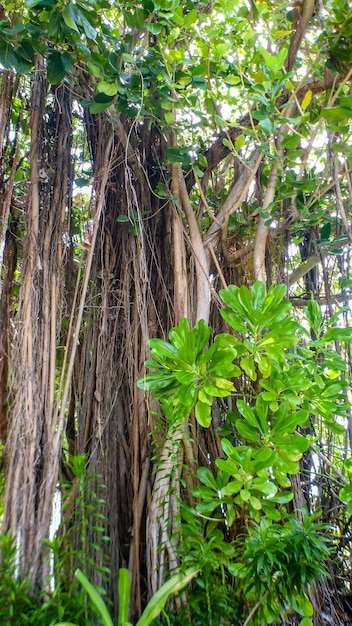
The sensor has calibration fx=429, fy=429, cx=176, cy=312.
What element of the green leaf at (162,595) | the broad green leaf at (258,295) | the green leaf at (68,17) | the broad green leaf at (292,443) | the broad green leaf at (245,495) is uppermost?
the green leaf at (68,17)

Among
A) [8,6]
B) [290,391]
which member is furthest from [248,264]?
[8,6]

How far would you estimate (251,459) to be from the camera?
1.12m

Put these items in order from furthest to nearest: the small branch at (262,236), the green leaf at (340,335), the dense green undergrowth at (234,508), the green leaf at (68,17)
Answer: the small branch at (262,236) < the green leaf at (340,335) < the green leaf at (68,17) < the dense green undergrowth at (234,508)

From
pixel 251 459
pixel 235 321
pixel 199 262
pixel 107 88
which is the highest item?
pixel 107 88

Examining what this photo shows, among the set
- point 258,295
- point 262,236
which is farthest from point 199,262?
point 258,295

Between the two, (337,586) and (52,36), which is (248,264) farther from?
(337,586)

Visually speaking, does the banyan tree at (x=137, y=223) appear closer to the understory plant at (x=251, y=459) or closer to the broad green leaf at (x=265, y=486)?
the understory plant at (x=251, y=459)

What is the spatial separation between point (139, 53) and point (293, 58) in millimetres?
602

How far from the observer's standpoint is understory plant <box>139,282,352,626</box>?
104 centimetres

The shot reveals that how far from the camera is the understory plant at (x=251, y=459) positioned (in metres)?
1.04

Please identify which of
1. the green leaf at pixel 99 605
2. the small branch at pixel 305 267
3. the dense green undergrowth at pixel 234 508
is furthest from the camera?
the small branch at pixel 305 267

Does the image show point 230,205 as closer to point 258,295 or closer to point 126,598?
point 258,295

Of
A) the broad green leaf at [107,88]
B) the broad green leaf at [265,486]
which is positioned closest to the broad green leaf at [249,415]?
the broad green leaf at [265,486]

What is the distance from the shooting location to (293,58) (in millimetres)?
1601
